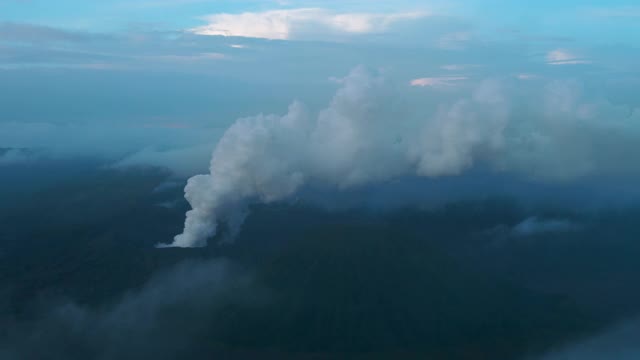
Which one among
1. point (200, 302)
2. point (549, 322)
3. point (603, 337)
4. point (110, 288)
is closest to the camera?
point (603, 337)

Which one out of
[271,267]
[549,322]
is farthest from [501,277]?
[271,267]

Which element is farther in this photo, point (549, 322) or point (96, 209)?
point (96, 209)

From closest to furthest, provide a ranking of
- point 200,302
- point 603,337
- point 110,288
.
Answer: point 603,337, point 200,302, point 110,288

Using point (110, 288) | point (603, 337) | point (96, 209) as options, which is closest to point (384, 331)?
point (603, 337)

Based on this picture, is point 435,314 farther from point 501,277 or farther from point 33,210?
point 33,210

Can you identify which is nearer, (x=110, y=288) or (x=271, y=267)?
(x=110, y=288)

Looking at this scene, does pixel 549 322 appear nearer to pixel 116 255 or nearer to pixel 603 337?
pixel 603 337

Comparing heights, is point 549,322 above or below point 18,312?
below

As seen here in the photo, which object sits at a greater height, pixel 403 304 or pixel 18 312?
pixel 18 312

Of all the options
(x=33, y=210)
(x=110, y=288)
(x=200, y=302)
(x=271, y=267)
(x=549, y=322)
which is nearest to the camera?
(x=549, y=322)
